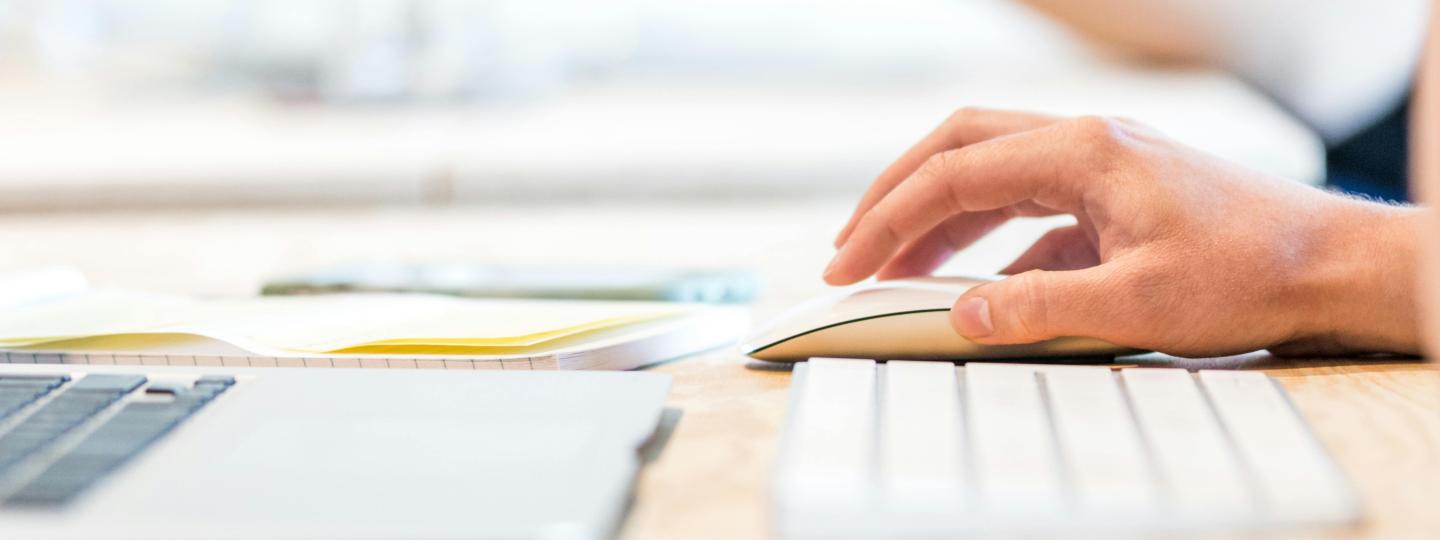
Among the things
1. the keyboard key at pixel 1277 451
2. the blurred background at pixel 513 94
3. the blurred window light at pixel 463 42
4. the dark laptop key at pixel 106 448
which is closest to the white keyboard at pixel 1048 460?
the keyboard key at pixel 1277 451

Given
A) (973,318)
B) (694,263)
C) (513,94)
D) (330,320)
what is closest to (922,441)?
(973,318)

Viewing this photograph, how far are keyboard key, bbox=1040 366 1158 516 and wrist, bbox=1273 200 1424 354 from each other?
0.15m

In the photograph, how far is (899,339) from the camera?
610 mm

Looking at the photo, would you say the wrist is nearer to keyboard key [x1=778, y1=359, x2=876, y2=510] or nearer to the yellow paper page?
keyboard key [x1=778, y1=359, x2=876, y2=510]

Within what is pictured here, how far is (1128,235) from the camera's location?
1.94 feet

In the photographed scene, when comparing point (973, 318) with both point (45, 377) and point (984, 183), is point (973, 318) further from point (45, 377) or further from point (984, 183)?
point (45, 377)

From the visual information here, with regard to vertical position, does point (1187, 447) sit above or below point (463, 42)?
below

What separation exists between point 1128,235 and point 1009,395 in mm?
156

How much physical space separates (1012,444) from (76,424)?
34 centimetres

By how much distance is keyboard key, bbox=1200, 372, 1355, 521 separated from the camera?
36 cm

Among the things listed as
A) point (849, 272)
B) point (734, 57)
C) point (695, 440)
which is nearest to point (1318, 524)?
point (695, 440)

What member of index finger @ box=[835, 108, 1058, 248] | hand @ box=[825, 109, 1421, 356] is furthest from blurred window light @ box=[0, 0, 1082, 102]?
hand @ box=[825, 109, 1421, 356]

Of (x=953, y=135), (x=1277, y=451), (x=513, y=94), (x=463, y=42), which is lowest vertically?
(x=1277, y=451)

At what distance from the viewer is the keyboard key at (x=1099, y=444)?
1.20 ft
